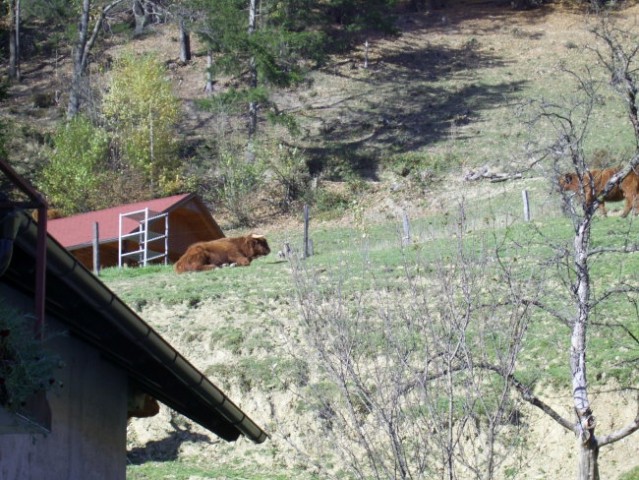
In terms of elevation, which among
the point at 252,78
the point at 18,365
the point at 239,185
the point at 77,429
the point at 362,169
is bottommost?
Answer: the point at 362,169

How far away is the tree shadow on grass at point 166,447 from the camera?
64.1 ft

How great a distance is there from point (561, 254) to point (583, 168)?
1.15 metres

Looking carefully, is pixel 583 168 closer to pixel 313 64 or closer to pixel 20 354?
pixel 20 354

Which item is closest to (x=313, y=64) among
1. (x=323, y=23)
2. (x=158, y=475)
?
(x=323, y=23)

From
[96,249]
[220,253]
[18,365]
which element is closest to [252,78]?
[96,249]

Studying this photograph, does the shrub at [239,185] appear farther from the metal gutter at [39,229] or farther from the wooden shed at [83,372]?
the metal gutter at [39,229]

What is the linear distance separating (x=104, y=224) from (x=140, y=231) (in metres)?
2.08

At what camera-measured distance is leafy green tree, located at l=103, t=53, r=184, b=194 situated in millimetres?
50531

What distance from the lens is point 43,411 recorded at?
22.9 feet

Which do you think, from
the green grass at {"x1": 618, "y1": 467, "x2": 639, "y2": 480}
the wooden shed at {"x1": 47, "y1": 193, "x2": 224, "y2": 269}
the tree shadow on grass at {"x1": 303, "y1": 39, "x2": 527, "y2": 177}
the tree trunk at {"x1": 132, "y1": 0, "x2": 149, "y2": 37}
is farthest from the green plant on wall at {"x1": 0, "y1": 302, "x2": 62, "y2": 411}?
the tree trunk at {"x1": 132, "y1": 0, "x2": 149, "y2": 37}

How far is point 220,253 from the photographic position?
3109cm

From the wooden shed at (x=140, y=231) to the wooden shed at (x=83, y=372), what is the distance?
24989 millimetres

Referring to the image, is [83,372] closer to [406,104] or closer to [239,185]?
[239,185]

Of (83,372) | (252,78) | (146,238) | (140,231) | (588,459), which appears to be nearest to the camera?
(83,372)
